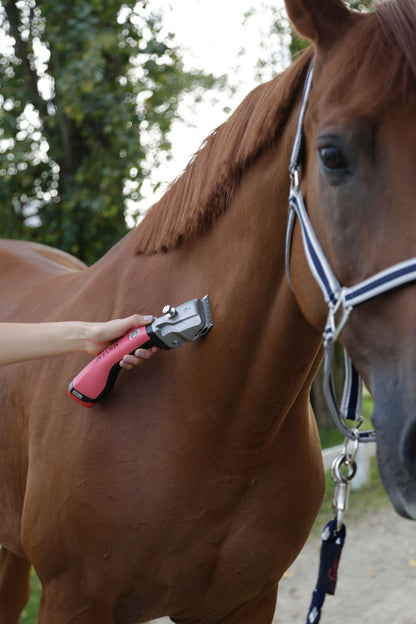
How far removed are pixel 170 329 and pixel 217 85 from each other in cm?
652

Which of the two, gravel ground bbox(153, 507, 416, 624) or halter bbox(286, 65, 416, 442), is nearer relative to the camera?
halter bbox(286, 65, 416, 442)

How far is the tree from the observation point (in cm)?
502

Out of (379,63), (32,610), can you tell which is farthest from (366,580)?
(379,63)

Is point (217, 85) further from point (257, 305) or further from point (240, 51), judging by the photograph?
point (257, 305)

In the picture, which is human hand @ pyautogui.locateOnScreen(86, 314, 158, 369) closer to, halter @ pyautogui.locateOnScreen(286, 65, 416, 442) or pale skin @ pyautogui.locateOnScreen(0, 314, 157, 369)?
pale skin @ pyautogui.locateOnScreen(0, 314, 157, 369)

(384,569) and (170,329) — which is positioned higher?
(170,329)

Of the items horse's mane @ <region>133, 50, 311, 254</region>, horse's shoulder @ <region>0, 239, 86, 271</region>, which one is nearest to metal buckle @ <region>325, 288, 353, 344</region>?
horse's mane @ <region>133, 50, 311, 254</region>

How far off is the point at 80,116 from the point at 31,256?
2.14m

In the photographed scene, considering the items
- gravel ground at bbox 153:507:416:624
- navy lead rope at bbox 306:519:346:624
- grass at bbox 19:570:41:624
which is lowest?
gravel ground at bbox 153:507:416:624

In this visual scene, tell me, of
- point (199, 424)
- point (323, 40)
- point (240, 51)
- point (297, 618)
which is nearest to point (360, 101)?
point (323, 40)

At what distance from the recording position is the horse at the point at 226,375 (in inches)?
49.3

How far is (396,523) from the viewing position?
5.23m

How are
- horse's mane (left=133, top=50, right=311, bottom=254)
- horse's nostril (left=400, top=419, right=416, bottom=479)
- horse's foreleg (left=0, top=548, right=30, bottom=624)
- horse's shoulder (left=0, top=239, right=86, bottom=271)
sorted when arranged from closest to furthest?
1. horse's nostril (left=400, top=419, right=416, bottom=479)
2. horse's mane (left=133, top=50, right=311, bottom=254)
3. horse's foreleg (left=0, top=548, right=30, bottom=624)
4. horse's shoulder (left=0, top=239, right=86, bottom=271)

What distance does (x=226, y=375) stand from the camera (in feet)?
5.47
